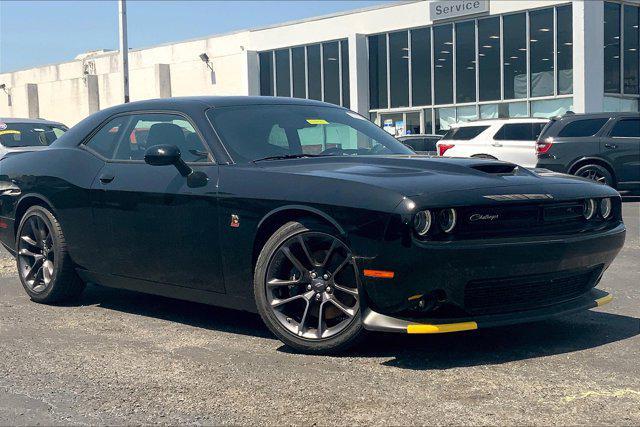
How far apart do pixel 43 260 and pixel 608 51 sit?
2613cm

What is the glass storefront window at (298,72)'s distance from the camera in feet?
126

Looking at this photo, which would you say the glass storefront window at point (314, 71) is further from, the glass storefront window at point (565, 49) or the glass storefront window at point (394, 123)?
the glass storefront window at point (565, 49)

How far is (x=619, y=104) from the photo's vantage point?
29.9 metres

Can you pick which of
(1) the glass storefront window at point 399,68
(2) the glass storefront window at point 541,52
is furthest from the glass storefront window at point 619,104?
(1) the glass storefront window at point 399,68

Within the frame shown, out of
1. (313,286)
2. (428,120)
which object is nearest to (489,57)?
(428,120)

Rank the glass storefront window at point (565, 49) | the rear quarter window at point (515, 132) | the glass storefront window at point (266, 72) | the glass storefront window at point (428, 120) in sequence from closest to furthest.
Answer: the rear quarter window at point (515, 132)
the glass storefront window at point (565, 49)
the glass storefront window at point (428, 120)
the glass storefront window at point (266, 72)

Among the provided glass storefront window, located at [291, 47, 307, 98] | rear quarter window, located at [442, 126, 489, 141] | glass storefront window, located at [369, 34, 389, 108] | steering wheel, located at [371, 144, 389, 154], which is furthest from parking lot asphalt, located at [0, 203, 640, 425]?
glass storefront window, located at [291, 47, 307, 98]

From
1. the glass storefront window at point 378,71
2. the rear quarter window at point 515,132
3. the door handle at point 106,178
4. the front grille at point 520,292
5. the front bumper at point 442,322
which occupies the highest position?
the glass storefront window at point 378,71

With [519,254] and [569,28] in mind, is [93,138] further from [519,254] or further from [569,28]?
[569,28]

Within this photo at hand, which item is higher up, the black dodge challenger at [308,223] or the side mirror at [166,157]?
the side mirror at [166,157]

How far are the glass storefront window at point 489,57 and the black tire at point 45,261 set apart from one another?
86.4 feet

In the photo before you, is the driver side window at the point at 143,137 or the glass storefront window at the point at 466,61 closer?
the driver side window at the point at 143,137

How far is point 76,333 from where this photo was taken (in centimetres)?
551

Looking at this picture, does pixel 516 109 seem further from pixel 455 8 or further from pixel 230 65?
pixel 230 65
